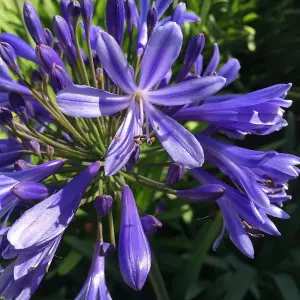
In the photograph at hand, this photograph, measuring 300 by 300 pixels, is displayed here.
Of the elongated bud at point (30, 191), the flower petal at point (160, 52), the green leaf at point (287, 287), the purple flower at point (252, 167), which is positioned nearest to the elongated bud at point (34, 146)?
the elongated bud at point (30, 191)

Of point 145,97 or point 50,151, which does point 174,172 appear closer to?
point 145,97

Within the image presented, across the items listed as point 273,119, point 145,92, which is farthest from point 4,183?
point 273,119

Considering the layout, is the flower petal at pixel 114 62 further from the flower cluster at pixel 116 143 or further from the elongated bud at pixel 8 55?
the elongated bud at pixel 8 55

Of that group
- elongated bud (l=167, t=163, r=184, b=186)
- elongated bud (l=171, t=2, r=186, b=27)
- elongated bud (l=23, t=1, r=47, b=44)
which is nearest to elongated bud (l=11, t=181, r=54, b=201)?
elongated bud (l=167, t=163, r=184, b=186)

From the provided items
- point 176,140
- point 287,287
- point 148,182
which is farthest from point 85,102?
point 287,287

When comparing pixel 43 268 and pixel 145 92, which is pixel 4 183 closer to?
pixel 43 268

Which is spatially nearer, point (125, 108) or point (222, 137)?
point (125, 108)

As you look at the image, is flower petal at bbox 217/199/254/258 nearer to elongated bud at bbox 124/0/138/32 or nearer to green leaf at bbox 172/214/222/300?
green leaf at bbox 172/214/222/300
